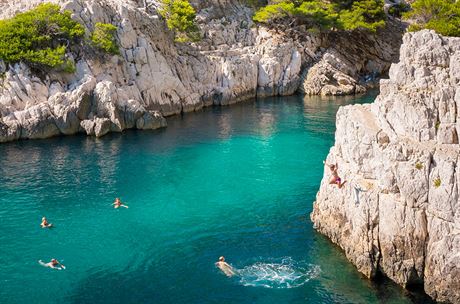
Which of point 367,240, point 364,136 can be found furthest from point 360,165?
point 367,240

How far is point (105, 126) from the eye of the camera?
254ft

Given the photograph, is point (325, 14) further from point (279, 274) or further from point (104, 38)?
point (279, 274)

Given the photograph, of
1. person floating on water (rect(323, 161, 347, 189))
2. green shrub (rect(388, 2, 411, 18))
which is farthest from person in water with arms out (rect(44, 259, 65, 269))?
green shrub (rect(388, 2, 411, 18))

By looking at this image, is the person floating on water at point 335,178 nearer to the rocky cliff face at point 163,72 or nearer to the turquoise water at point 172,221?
the turquoise water at point 172,221

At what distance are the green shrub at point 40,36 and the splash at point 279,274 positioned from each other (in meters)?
54.2

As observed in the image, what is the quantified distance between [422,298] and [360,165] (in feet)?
33.6

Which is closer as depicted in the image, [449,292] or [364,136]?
[449,292]

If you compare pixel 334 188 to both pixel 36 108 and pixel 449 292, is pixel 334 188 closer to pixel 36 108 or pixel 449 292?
pixel 449 292

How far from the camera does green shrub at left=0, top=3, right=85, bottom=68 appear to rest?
7988 cm

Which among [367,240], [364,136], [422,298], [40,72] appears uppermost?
[40,72]

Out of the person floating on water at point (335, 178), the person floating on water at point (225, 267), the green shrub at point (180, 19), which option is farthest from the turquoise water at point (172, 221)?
the green shrub at point (180, 19)

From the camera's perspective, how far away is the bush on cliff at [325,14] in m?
112

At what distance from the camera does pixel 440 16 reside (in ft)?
237

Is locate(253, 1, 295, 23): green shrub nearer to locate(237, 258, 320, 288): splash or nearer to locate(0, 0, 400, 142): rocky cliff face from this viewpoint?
locate(0, 0, 400, 142): rocky cliff face
